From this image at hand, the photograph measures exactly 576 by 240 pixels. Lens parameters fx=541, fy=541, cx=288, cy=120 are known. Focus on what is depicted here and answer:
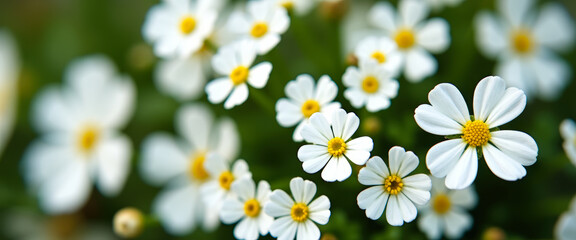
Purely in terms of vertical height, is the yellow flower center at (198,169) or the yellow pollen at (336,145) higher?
the yellow flower center at (198,169)

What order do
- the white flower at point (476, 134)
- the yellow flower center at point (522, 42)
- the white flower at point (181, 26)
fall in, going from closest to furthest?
1. the white flower at point (476, 134)
2. the white flower at point (181, 26)
3. the yellow flower center at point (522, 42)

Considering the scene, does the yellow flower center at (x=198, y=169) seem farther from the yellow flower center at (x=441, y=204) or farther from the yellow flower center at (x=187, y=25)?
the yellow flower center at (x=441, y=204)

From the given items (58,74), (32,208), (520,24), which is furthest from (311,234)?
(58,74)

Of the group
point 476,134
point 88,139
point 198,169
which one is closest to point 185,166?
point 198,169

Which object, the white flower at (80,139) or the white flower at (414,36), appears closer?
the white flower at (414,36)

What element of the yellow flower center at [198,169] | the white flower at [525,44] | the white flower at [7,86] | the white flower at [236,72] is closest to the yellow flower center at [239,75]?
the white flower at [236,72]

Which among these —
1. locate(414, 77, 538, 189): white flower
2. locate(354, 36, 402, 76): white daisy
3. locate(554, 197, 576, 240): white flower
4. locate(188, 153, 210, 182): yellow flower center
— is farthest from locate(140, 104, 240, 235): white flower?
locate(554, 197, 576, 240): white flower

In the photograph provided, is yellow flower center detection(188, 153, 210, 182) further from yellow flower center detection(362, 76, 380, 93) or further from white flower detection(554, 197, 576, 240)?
white flower detection(554, 197, 576, 240)
